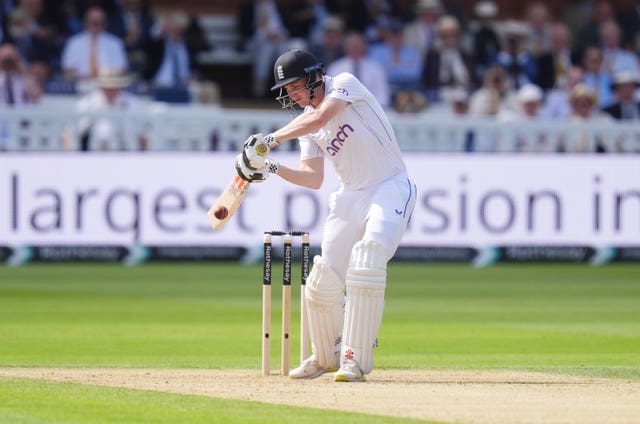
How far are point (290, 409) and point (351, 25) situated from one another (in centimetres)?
1630

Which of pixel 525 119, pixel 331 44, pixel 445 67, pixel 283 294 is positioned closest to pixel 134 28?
pixel 331 44

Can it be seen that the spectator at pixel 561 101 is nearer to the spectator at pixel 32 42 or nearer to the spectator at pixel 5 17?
the spectator at pixel 32 42

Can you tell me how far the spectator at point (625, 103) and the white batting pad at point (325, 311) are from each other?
12.1 meters

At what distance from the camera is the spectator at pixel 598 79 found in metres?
21.7

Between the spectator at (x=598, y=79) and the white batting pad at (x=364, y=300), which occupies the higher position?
the spectator at (x=598, y=79)

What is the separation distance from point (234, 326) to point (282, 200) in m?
5.44

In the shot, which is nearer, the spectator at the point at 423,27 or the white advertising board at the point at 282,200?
the white advertising board at the point at 282,200

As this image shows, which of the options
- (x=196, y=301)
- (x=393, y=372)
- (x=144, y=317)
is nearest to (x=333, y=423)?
(x=393, y=372)

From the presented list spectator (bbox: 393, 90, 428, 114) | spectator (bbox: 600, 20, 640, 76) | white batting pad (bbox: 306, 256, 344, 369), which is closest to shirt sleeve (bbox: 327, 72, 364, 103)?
white batting pad (bbox: 306, 256, 344, 369)

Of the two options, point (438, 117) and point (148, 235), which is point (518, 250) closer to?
point (438, 117)

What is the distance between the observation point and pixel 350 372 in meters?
8.72

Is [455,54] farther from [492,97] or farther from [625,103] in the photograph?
[625,103]

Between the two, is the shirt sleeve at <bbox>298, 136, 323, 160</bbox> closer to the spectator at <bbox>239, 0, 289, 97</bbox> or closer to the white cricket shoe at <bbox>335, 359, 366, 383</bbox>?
the white cricket shoe at <bbox>335, 359, 366, 383</bbox>

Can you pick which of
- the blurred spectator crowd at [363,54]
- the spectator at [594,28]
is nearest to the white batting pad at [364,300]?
the blurred spectator crowd at [363,54]
